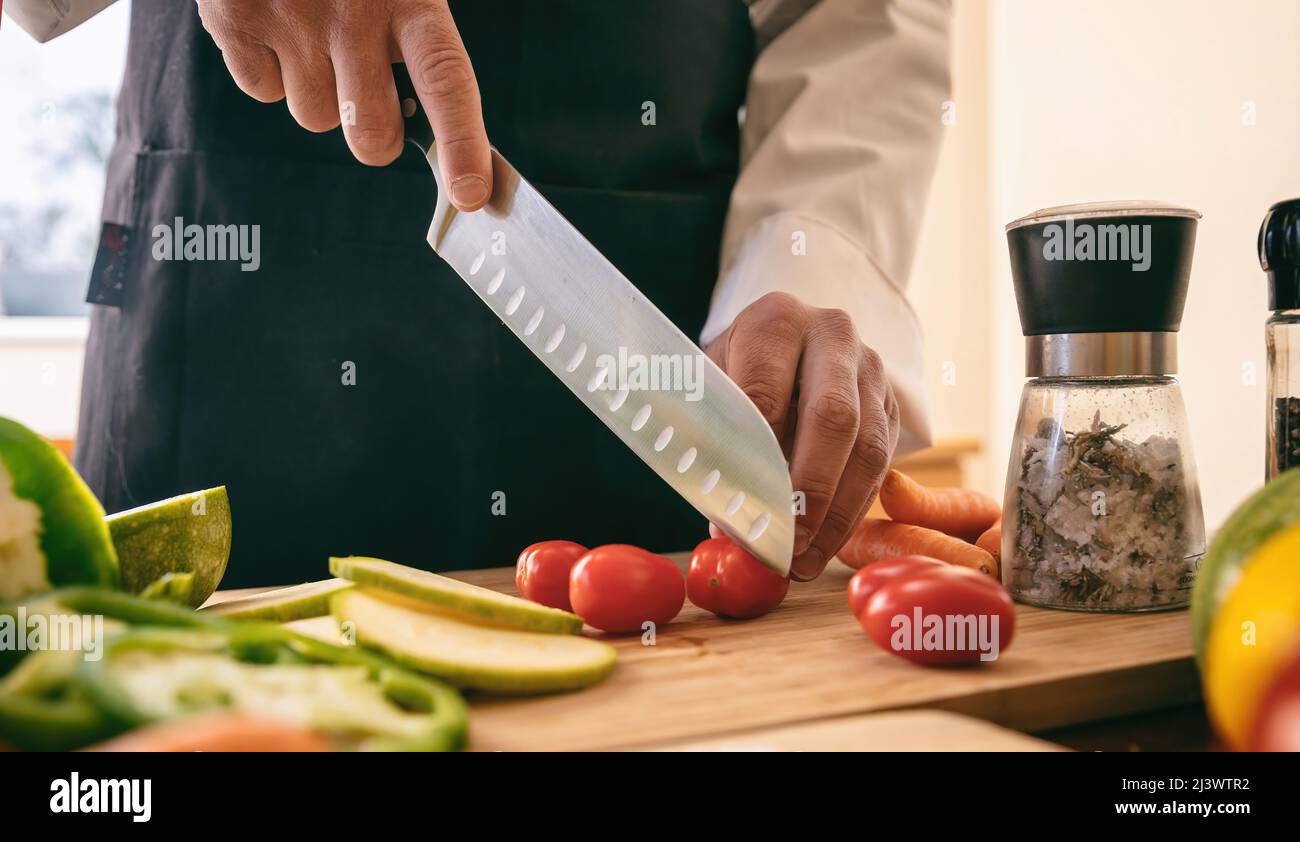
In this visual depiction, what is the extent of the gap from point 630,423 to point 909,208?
2.48 feet

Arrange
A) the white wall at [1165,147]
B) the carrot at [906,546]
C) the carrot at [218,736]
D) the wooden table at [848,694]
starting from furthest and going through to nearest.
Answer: the white wall at [1165,147]
the carrot at [906,546]
the wooden table at [848,694]
the carrot at [218,736]

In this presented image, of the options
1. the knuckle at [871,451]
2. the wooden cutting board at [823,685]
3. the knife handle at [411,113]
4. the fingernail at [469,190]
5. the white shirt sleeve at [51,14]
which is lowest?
the wooden cutting board at [823,685]

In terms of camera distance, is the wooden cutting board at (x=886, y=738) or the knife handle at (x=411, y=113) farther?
the knife handle at (x=411, y=113)

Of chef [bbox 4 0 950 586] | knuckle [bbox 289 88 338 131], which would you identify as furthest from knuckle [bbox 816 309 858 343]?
knuckle [bbox 289 88 338 131]

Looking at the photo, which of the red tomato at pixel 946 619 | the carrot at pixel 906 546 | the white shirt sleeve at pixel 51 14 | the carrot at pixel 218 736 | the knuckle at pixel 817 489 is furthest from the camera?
the white shirt sleeve at pixel 51 14

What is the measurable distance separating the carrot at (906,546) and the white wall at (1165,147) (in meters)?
1.62

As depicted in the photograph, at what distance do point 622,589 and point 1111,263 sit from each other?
1.81 feet

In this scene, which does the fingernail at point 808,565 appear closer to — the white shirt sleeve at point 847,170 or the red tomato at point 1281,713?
the white shirt sleeve at point 847,170

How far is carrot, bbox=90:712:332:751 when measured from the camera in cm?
50

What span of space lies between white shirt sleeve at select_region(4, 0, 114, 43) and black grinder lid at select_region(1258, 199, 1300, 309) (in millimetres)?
1389

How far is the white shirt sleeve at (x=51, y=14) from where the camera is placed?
1.33m

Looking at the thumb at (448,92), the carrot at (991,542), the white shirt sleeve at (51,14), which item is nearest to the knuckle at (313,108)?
the thumb at (448,92)
